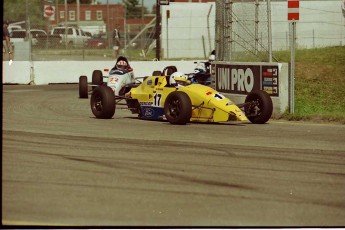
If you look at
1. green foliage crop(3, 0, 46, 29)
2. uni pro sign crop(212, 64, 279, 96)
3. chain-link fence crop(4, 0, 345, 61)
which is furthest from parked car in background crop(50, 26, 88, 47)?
uni pro sign crop(212, 64, 279, 96)

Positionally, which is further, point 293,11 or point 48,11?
point 48,11

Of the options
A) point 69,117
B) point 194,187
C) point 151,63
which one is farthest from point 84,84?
point 194,187

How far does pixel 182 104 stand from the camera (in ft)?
48.9

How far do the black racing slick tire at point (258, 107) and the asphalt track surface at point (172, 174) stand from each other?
0.21m

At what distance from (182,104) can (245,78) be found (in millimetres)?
3461

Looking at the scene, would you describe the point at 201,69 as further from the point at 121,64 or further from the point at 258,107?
the point at 258,107

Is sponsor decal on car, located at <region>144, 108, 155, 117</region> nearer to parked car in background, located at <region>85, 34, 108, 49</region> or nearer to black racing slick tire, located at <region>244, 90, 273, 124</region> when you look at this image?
black racing slick tire, located at <region>244, 90, 273, 124</region>

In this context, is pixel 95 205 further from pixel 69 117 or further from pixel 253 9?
pixel 253 9

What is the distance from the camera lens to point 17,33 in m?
52.8

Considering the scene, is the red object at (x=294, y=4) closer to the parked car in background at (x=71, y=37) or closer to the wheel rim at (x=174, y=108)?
the wheel rim at (x=174, y=108)

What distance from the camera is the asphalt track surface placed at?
7.52 m

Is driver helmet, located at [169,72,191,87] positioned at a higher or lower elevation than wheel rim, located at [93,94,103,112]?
higher

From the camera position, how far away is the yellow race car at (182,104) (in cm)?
1496

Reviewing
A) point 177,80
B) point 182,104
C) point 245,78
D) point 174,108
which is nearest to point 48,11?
point 245,78
